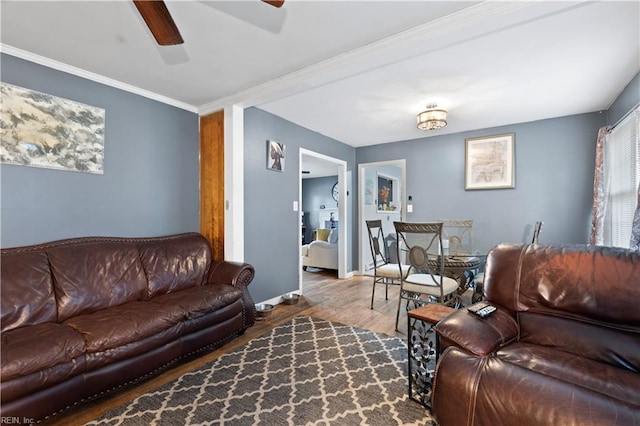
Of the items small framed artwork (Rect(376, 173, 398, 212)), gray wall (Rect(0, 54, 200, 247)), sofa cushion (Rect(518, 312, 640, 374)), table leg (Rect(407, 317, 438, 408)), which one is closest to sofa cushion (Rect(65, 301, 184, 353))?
gray wall (Rect(0, 54, 200, 247))

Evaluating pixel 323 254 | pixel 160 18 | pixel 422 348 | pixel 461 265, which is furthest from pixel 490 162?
pixel 160 18

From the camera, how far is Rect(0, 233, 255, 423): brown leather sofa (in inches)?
59.1

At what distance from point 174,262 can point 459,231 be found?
386cm

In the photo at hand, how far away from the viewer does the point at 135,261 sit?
101 inches

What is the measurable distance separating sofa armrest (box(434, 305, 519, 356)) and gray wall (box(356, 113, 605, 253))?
3.01m

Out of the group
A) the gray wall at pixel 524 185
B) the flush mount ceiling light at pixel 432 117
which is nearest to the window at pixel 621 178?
the gray wall at pixel 524 185

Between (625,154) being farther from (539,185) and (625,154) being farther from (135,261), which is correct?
(135,261)

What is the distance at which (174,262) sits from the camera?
276cm

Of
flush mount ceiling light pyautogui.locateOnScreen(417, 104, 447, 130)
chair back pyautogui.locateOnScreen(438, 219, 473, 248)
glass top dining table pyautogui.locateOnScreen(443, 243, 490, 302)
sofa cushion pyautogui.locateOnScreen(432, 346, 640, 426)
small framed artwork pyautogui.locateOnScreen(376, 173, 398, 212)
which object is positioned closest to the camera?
sofa cushion pyautogui.locateOnScreen(432, 346, 640, 426)

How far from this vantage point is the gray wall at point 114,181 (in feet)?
7.19

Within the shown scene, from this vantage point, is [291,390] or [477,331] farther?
[291,390]

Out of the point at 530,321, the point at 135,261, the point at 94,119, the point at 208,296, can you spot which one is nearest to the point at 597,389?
the point at 530,321

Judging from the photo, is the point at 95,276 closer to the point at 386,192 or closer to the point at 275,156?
the point at 275,156

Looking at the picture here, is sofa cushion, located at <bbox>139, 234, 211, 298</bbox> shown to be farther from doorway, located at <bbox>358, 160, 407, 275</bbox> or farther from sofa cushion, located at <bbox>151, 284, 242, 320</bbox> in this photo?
doorway, located at <bbox>358, 160, 407, 275</bbox>
